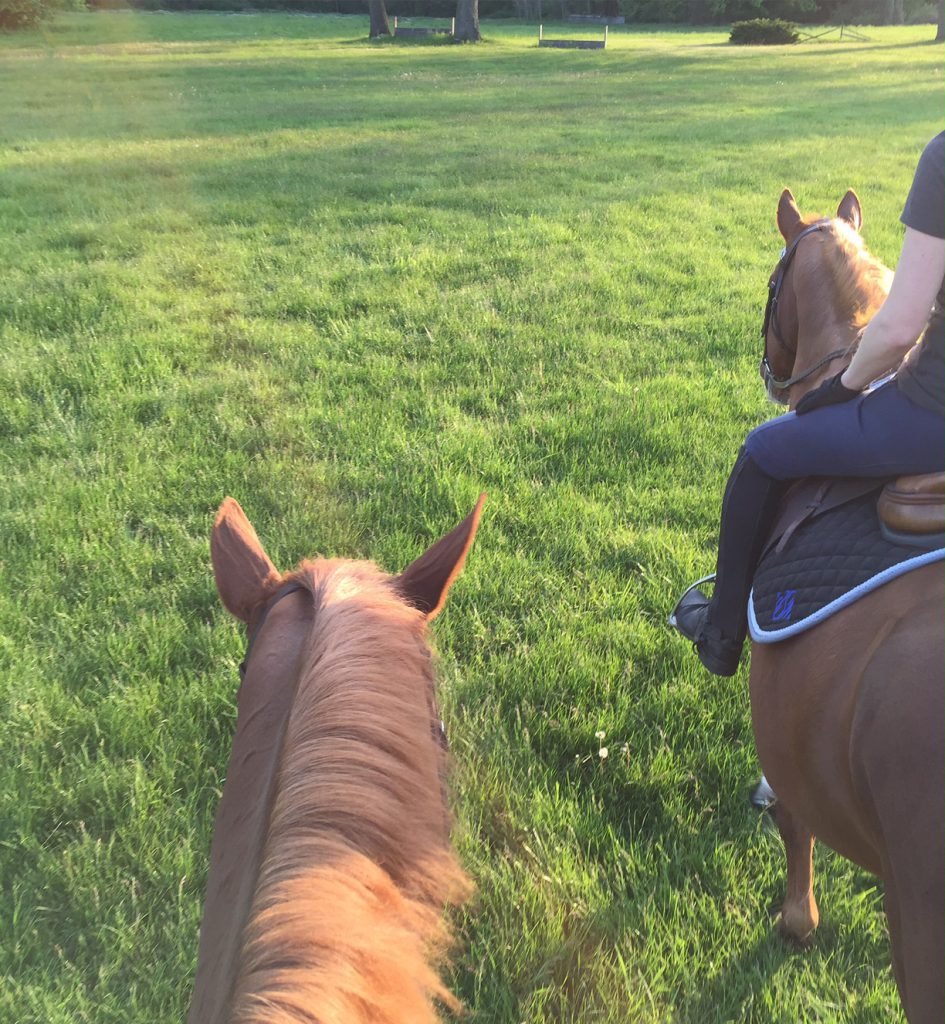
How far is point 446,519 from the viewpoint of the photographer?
349cm

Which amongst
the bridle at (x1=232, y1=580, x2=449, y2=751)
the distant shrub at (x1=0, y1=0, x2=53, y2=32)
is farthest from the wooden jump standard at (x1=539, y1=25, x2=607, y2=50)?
the bridle at (x1=232, y1=580, x2=449, y2=751)

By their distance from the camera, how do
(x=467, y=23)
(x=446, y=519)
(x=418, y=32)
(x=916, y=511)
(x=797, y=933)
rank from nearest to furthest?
(x=916, y=511), (x=797, y=933), (x=446, y=519), (x=467, y=23), (x=418, y=32)

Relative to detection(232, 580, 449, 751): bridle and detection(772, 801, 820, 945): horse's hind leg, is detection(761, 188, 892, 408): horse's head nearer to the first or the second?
detection(772, 801, 820, 945): horse's hind leg

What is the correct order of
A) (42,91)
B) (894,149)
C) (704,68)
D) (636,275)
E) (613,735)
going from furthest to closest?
(704,68)
(42,91)
(894,149)
(636,275)
(613,735)

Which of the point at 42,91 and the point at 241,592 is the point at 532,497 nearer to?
the point at 241,592

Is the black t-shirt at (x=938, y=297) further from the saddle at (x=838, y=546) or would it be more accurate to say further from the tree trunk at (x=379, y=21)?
the tree trunk at (x=379, y=21)

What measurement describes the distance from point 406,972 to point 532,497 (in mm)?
2942

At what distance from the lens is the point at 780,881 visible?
2.11m

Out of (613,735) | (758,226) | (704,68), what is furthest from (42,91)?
(613,735)

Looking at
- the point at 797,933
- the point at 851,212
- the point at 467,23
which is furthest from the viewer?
the point at 467,23

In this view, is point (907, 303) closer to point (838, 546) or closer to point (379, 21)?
point (838, 546)

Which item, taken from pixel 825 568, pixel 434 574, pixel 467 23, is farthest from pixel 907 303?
pixel 467 23

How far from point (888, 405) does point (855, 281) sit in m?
0.83

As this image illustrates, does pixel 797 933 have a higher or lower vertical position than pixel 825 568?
lower
